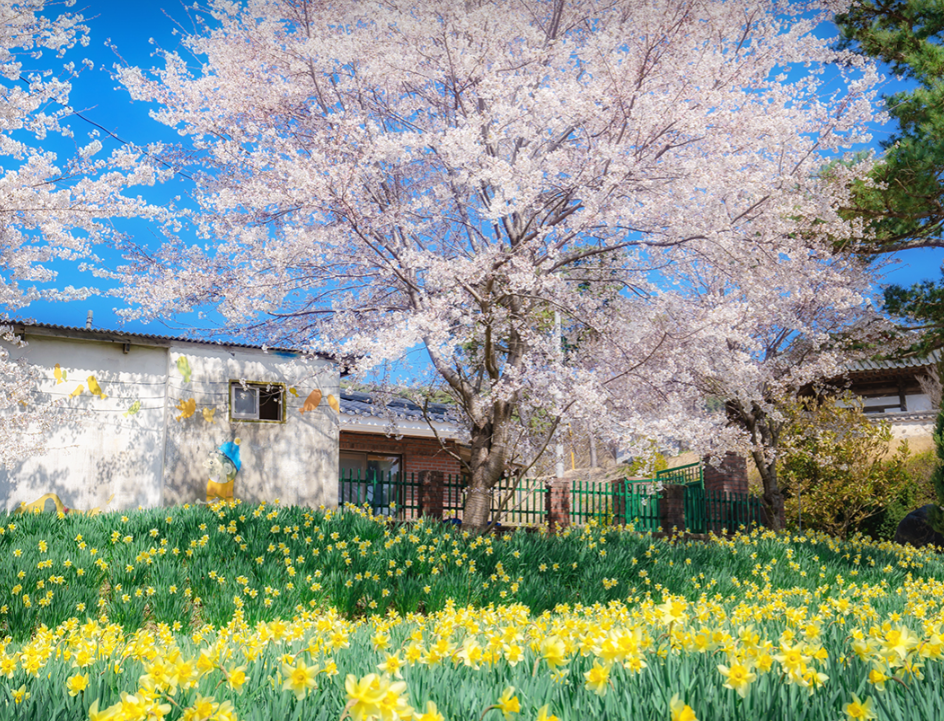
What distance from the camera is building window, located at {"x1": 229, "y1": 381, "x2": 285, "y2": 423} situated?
42.7 ft

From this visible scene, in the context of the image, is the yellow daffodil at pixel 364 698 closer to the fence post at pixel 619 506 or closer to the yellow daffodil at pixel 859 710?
the yellow daffodil at pixel 859 710

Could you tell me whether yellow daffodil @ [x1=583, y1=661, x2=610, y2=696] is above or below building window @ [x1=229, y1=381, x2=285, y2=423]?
below

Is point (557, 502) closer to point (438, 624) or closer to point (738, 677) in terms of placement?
point (438, 624)

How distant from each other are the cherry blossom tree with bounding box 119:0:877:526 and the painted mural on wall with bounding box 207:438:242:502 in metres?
2.68

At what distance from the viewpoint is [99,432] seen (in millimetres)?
11953

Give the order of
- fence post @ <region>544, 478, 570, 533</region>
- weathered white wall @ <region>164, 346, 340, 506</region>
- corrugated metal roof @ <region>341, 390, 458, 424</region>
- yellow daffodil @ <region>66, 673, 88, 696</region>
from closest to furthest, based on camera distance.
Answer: yellow daffodil @ <region>66, 673, 88, 696</region>
weathered white wall @ <region>164, 346, 340, 506</region>
fence post @ <region>544, 478, 570, 533</region>
corrugated metal roof @ <region>341, 390, 458, 424</region>

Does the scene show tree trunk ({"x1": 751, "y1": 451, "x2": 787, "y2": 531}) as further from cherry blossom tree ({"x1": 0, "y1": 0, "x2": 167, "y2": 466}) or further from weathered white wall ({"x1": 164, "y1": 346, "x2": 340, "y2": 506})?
cherry blossom tree ({"x1": 0, "y1": 0, "x2": 167, "y2": 466})

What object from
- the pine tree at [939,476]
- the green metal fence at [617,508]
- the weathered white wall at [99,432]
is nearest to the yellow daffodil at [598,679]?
the pine tree at [939,476]

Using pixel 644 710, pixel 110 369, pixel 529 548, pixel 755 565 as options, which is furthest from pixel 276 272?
pixel 644 710

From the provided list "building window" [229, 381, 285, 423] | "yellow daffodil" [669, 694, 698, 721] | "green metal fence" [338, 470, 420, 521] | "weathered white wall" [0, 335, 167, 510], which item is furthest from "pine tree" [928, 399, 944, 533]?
"weathered white wall" [0, 335, 167, 510]

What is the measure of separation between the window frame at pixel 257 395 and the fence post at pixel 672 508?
26.9 feet

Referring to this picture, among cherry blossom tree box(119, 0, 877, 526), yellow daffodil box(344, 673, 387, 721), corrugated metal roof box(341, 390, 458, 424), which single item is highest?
cherry blossom tree box(119, 0, 877, 526)

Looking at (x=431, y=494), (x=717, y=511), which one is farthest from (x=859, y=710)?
(x=717, y=511)

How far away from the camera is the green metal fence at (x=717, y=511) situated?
15719 mm
